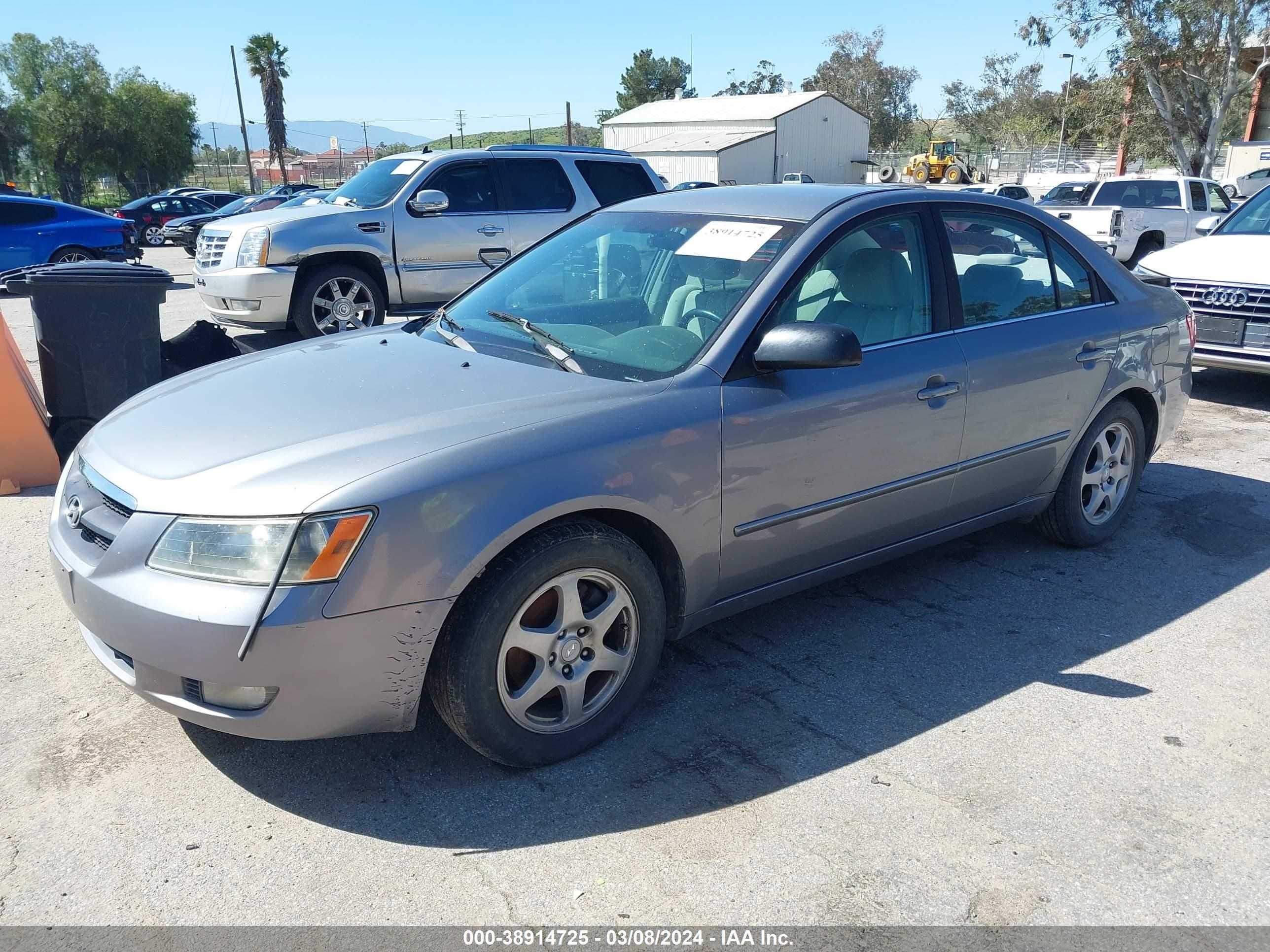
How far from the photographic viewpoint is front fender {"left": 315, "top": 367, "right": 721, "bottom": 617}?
254 centimetres

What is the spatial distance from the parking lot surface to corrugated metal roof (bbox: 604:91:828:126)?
172ft

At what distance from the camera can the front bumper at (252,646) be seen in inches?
97.3

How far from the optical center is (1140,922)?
7.92ft

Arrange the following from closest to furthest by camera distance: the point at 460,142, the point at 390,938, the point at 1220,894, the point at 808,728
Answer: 1. the point at 390,938
2. the point at 1220,894
3. the point at 808,728
4. the point at 460,142

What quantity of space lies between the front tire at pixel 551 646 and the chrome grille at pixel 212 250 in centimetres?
709

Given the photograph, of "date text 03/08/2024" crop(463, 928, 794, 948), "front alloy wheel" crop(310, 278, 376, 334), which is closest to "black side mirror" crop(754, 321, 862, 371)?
"date text 03/08/2024" crop(463, 928, 794, 948)

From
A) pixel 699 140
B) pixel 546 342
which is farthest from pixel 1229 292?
pixel 699 140

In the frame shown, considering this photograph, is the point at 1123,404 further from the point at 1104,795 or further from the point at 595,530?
the point at 595,530

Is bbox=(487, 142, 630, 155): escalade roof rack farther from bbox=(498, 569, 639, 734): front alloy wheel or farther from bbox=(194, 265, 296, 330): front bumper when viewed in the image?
bbox=(498, 569, 639, 734): front alloy wheel

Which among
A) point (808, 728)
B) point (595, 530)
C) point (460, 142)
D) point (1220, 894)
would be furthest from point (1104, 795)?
point (460, 142)

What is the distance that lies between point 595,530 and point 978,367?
6.12ft

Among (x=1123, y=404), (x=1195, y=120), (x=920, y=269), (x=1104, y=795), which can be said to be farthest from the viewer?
(x=1195, y=120)

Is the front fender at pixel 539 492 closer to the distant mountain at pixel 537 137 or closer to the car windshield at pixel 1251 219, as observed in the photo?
the car windshield at pixel 1251 219

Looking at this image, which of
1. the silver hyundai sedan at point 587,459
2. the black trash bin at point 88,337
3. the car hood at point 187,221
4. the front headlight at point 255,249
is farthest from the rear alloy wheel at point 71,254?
the silver hyundai sedan at point 587,459
